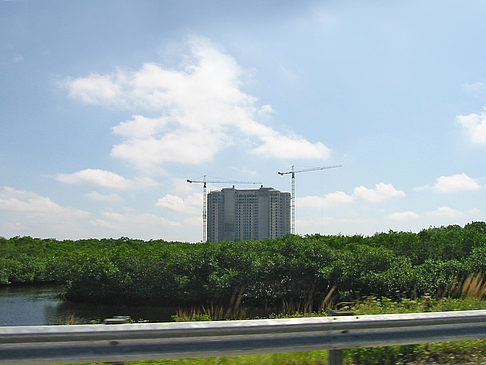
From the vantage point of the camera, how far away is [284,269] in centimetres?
2480

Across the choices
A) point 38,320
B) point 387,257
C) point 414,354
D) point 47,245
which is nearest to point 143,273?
point 38,320

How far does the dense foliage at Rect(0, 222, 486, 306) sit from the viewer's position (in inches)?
765

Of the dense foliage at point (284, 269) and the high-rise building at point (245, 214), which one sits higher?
the high-rise building at point (245, 214)

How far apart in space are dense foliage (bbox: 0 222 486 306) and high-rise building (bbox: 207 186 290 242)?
2315 inches

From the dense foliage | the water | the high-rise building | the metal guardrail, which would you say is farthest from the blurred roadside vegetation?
the high-rise building

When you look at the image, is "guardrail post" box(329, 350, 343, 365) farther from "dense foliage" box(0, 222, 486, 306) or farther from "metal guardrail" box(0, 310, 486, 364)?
"dense foliage" box(0, 222, 486, 306)

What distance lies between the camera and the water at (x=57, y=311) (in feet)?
80.9

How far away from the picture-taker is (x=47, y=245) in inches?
2329

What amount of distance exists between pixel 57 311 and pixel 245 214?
64.9m

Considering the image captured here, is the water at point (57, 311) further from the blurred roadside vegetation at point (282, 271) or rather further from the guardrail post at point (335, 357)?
the guardrail post at point (335, 357)

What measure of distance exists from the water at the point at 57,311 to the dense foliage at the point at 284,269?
30.5 inches

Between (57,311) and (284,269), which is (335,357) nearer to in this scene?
(284,269)

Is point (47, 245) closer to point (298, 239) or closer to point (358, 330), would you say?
point (298, 239)

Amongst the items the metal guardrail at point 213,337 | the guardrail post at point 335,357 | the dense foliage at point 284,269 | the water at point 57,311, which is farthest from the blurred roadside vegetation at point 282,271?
the guardrail post at point 335,357
